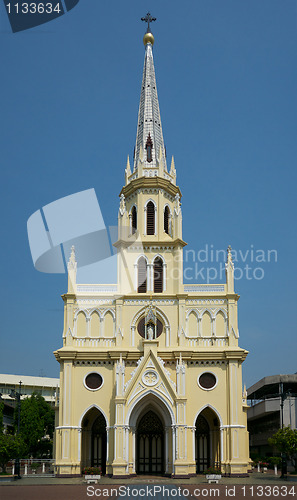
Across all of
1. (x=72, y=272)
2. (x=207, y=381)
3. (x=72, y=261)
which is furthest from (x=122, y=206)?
(x=207, y=381)

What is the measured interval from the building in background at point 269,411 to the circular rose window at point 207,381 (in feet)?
61.7

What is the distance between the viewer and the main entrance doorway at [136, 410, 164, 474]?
149 feet

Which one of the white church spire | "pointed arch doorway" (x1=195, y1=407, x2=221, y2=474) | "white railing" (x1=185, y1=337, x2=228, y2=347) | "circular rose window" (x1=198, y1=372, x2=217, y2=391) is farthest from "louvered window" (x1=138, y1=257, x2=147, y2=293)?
"pointed arch doorway" (x1=195, y1=407, x2=221, y2=474)

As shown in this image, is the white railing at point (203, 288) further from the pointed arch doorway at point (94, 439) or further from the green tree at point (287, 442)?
the pointed arch doorway at point (94, 439)

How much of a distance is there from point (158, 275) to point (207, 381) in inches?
378

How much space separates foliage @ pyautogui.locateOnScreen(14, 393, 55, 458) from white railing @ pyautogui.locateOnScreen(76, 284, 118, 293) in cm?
2990

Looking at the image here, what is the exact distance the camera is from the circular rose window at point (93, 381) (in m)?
44.7

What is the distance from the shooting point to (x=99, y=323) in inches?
1827

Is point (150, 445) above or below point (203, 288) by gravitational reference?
below

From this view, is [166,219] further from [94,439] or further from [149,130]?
[94,439]

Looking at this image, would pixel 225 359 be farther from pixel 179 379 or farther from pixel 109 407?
pixel 109 407

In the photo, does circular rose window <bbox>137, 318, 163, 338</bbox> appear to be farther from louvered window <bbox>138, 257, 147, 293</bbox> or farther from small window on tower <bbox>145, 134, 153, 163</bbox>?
small window on tower <bbox>145, 134, 153, 163</bbox>

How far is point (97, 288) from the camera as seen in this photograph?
1871 inches

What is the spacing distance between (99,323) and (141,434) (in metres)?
9.46
